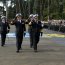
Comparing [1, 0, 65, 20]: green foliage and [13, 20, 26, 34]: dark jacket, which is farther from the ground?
[13, 20, 26, 34]: dark jacket

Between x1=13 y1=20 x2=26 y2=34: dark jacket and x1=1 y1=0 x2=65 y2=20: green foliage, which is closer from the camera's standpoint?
x1=13 y1=20 x2=26 y2=34: dark jacket

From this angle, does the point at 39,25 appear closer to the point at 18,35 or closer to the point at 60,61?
the point at 18,35

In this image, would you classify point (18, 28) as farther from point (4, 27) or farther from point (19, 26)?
point (4, 27)

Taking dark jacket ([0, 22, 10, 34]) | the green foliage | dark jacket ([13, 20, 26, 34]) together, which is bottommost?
the green foliage

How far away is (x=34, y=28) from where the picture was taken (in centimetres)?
1778

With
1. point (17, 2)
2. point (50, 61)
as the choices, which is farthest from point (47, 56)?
point (17, 2)

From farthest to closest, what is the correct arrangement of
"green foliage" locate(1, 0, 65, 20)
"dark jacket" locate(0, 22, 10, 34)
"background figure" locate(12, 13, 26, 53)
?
"green foliage" locate(1, 0, 65, 20)
"dark jacket" locate(0, 22, 10, 34)
"background figure" locate(12, 13, 26, 53)

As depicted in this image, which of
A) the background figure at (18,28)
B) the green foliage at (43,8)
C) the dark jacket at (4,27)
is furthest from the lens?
the green foliage at (43,8)

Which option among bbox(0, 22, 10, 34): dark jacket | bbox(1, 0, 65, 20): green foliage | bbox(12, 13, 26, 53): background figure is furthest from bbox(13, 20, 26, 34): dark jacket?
bbox(1, 0, 65, 20): green foliage

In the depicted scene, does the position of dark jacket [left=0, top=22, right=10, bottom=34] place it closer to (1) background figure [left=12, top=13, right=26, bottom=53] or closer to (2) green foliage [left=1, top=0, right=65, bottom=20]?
(1) background figure [left=12, top=13, right=26, bottom=53]

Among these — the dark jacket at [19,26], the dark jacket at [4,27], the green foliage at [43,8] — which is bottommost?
the green foliage at [43,8]

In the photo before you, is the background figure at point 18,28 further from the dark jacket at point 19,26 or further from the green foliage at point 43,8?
the green foliage at point 43,8

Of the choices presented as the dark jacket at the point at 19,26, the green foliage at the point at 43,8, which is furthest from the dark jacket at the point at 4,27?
the green foliage at the point at 43,8

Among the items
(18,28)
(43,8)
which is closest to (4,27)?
(18,28)
